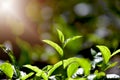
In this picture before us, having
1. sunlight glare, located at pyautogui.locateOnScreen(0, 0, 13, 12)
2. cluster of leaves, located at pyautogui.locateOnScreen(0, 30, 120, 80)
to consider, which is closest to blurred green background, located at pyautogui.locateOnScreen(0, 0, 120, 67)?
sunlight glare, located at pyautogui.locateOnScreen(0, 0, 13, 12)

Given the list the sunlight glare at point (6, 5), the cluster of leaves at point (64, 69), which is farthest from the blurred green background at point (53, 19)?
the cluster of leaves at point (64, 69)

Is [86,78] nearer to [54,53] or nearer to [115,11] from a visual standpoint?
[54,53]

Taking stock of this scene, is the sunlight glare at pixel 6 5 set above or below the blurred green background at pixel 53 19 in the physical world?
above

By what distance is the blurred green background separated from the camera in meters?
1.89

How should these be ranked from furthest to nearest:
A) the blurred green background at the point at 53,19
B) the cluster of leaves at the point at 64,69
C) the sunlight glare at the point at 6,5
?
the sunlight glare at the point at 6,5, the blurred green background at the point at 53,19, the cluster of leaves at the point at 64,69

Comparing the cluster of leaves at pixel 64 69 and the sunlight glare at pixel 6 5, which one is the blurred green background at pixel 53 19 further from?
the cluster of leaves at pixel 64 69

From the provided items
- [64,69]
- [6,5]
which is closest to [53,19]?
[6,5]

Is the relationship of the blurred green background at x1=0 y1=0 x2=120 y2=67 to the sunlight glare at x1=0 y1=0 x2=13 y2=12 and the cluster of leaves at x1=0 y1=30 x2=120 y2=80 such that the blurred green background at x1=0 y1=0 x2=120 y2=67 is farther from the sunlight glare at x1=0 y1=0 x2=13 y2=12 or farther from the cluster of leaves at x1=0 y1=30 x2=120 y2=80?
the cluster of leaves at x1=0 y1=30 x2=120 y2=80

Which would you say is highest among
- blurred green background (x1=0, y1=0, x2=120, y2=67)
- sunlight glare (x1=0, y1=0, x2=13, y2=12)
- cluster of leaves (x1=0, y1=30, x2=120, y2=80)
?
sunlight glare (x1=0, y1=0, x2=13, y2=12)

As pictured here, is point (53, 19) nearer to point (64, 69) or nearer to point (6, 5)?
point (6, 5)

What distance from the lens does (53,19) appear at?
204 centimetres

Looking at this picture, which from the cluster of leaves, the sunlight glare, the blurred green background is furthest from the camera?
the sunlight glare

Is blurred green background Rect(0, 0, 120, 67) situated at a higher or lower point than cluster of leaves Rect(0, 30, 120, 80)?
higher

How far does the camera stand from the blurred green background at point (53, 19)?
189 centimetres
